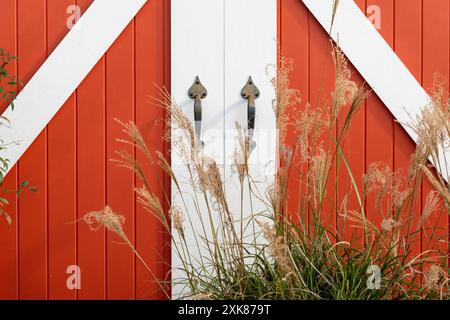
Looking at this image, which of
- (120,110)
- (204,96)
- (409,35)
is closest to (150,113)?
(120,110)

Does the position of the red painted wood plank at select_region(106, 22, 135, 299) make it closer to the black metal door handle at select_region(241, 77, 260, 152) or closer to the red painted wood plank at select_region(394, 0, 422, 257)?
the black metal door handle at select_region(241, 77, 260, 152)

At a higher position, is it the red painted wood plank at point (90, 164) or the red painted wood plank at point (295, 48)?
the red painted wood plank at point (295, 48)

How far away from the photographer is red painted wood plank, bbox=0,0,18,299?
8.54ft

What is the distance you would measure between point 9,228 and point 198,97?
87cm

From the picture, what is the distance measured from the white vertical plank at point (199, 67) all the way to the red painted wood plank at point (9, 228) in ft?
1.98

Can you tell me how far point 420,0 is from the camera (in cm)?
264

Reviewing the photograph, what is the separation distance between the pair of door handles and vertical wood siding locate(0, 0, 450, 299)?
12 cm

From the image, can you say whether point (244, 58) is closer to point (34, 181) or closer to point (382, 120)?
point (382, 120)

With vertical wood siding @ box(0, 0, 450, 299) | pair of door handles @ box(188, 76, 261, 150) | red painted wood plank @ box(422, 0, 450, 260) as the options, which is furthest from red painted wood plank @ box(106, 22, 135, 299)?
red painted wood plank @ box(422, 0, 450, 260)

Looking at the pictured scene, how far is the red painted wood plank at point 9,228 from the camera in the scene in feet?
8.54

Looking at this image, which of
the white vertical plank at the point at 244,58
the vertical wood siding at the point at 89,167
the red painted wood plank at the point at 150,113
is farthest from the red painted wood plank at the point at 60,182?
the white vertical plank at the point at 244,58

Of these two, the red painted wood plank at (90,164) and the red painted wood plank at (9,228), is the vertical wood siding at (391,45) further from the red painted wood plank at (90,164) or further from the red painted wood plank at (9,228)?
the red painted wood plank at (9,228)
